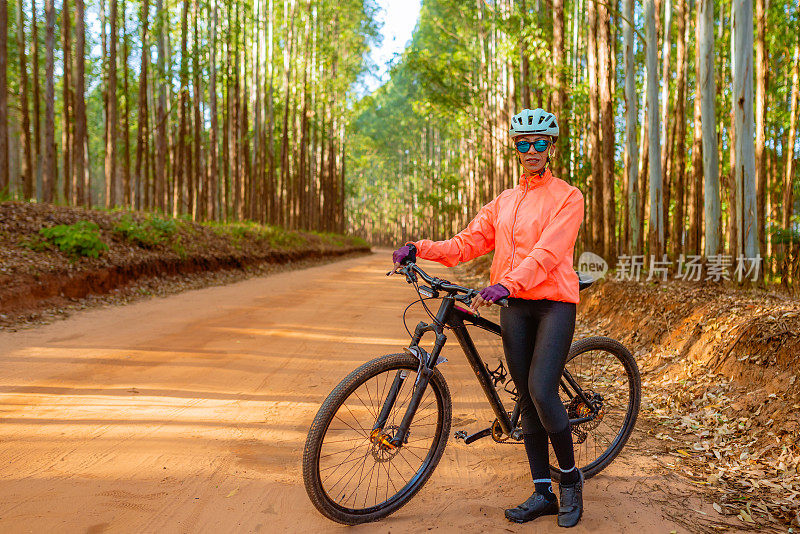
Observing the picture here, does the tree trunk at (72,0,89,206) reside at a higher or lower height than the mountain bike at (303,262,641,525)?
higher

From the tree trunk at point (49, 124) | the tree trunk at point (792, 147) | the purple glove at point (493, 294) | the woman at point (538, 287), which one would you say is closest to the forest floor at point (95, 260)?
the tree trunk at point (49, 124)

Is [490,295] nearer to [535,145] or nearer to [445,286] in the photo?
[445,286]

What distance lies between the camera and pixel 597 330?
27.1 ft

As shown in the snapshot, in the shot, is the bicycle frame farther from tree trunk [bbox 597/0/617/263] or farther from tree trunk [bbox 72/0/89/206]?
tree trunk [bbox 72/0/89/206]

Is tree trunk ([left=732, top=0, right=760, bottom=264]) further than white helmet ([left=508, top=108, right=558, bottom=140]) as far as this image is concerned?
Yes

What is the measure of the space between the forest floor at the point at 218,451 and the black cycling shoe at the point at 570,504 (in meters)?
0.06

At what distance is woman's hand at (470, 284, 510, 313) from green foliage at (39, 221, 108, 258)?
9623mm

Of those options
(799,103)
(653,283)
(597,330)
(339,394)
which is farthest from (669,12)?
(339,394)

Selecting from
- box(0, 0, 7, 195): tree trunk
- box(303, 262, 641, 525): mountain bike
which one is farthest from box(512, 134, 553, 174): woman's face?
box(0, 0, 7, 195): tree trunk

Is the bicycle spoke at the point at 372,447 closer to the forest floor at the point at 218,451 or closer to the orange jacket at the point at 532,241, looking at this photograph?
the forest floor at the point at 218,451

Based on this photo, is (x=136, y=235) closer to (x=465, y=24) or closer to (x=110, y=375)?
(x=110, y=375)

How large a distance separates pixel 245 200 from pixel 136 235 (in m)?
13.9

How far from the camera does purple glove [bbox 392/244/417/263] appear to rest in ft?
9.75

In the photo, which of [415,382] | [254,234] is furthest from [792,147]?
[254,234]
